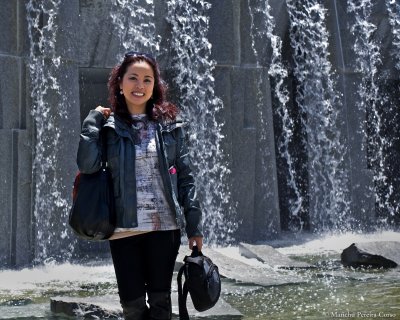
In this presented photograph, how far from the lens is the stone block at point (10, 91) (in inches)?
373

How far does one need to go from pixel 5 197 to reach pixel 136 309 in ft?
18.1

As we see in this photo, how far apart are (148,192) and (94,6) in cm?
648

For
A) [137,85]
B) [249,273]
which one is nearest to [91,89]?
[249,273]

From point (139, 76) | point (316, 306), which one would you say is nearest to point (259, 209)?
point (316, 306)

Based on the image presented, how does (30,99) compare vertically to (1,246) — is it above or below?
above

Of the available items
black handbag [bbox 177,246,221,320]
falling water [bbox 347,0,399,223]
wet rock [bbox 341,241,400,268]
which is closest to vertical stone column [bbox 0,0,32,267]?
wet rock [bbox 341,241,400,268]

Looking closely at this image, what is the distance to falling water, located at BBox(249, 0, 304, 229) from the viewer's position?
11.9 metres

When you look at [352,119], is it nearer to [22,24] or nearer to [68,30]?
[68,30]

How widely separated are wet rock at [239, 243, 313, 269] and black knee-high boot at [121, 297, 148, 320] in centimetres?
519

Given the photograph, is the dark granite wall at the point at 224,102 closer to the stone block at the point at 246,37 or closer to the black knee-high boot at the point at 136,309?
the stone block at the point at 246,37

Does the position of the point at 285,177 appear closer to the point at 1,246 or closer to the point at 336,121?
the point at 336,121

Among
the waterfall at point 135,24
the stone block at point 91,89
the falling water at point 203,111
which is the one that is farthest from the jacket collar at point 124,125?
the falling water at point 203,111

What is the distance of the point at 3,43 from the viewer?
375 inches

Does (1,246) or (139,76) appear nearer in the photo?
(139,76)
